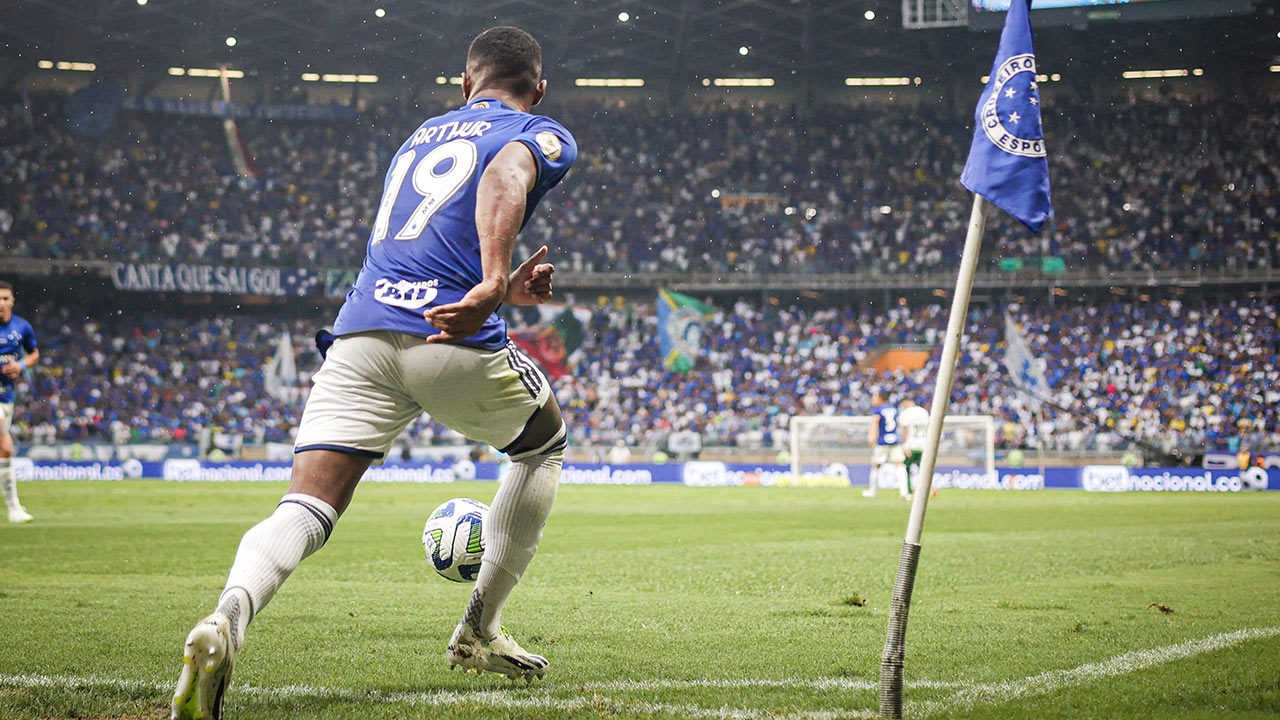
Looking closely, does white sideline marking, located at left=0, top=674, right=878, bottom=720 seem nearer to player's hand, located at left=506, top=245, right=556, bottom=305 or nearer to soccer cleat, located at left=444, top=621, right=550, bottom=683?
soccer cleat, located at left=444, top=621, right=550, bottom=683

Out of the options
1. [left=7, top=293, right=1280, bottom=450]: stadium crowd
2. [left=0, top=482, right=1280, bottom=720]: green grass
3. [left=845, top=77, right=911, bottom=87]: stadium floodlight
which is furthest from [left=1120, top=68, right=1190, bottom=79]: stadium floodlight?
[left=0, top=482, right=1280, bottom=720]: green grass

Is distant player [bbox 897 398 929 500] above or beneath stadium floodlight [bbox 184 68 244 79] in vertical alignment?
beneath

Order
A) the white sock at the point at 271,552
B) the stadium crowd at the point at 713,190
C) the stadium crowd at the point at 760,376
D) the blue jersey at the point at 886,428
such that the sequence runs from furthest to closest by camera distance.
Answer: the stadium crowd at the point at 713,190 → the stadium crowd at the point at 760,376 → the blue jersey at the point at 886,428 → the white sock at the point at 271,552

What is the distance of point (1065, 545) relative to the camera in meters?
12.2

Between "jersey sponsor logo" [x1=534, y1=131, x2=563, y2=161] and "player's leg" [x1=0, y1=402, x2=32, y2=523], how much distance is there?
11383 millimetres

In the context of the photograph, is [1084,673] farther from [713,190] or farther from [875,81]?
[875,81]

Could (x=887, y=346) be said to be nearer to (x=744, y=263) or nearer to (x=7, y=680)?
(x=744, y=263)

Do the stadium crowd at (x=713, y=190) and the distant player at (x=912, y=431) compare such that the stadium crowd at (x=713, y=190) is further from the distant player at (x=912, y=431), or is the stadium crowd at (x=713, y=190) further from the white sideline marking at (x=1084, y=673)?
the white sideline marking at (x=1084, y=673)

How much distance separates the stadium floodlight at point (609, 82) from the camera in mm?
50094

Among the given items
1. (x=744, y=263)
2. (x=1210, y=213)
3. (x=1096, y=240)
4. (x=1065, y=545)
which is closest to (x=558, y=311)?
(x=744, y=263)

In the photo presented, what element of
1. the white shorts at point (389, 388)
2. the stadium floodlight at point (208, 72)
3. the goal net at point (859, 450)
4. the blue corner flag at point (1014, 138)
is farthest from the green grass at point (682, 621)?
the stadium floodlight at point (208, 72)

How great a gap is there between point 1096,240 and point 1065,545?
35.0m

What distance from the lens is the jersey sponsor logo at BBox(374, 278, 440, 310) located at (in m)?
3.86

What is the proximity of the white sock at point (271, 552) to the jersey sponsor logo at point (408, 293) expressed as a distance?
700 millimetres
